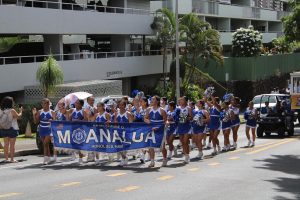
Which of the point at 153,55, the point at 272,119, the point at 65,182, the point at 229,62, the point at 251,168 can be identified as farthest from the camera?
the point at 229,62

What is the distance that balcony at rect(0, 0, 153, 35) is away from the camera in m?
28.1

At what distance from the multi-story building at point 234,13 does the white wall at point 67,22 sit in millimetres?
6556

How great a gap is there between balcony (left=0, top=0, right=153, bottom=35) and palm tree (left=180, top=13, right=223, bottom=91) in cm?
347

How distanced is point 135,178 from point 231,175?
2294 mm

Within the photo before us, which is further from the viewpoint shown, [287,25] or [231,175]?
[287,25]

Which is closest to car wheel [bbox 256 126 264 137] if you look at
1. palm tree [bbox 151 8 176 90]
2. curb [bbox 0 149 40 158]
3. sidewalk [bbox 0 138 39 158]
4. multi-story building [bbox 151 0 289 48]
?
sidewalk [bbox 0 138 39 158]

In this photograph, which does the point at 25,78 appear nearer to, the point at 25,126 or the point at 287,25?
the point at 25,126

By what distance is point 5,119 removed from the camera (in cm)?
1670

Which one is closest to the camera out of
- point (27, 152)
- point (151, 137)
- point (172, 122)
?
point (151, 137)

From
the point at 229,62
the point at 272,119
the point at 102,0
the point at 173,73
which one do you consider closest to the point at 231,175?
the point at 272,119

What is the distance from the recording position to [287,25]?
71.8 ft

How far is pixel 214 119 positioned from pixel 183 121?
2.87 metres

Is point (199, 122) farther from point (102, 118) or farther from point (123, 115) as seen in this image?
point (102, 118)

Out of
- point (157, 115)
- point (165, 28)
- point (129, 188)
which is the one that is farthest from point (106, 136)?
point (165, 28)
